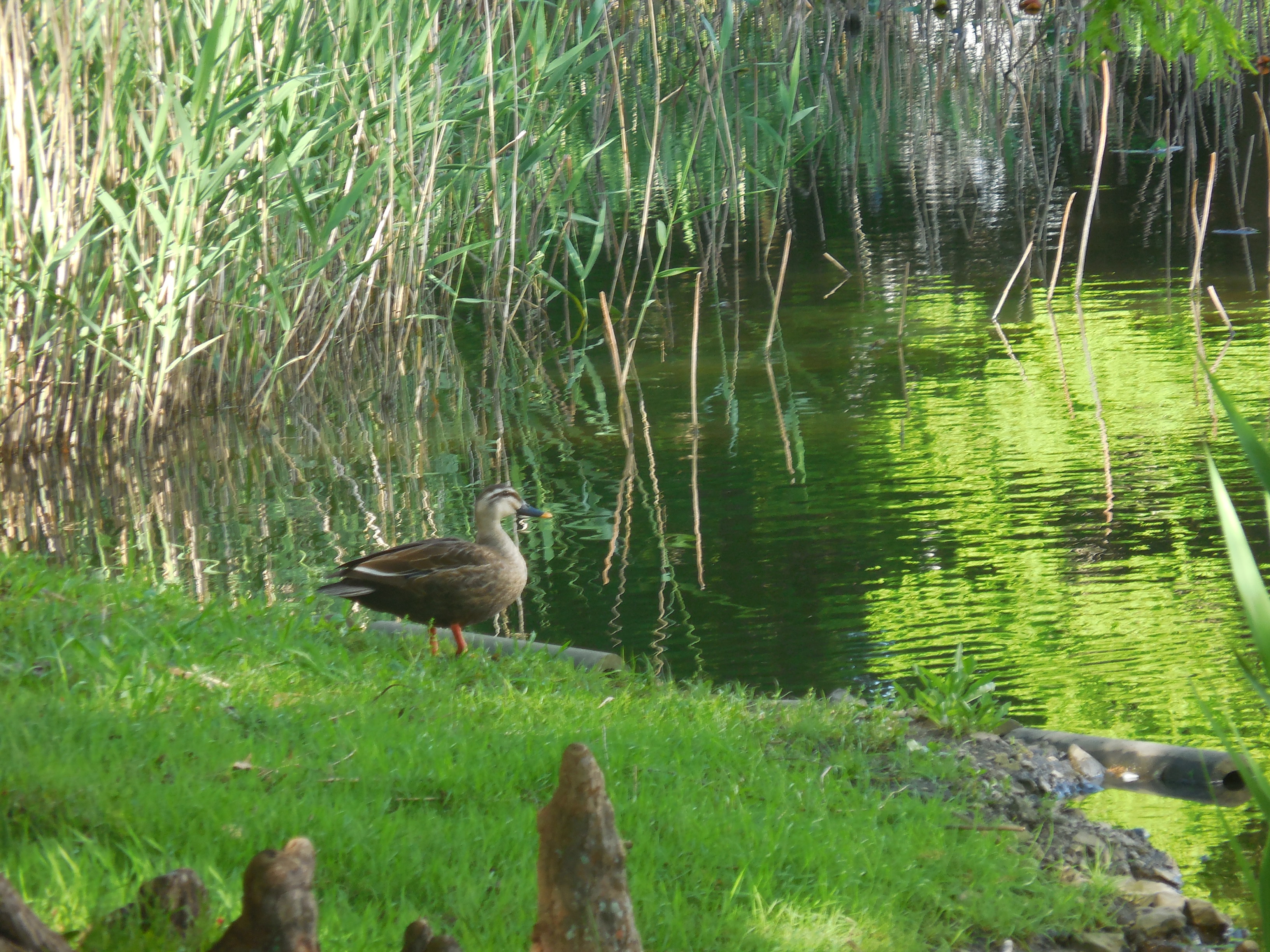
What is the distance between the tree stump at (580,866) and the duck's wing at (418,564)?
108 inches

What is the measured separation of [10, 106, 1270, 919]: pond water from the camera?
626 centimetres

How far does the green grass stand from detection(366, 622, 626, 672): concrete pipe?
0.31 m

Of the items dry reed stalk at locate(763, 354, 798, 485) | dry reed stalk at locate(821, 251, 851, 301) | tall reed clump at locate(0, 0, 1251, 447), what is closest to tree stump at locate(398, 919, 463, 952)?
tall reed clump at locate(0, 0, 1251, 447)

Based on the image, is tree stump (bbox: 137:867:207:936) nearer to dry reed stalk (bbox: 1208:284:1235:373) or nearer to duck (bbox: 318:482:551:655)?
duck (bbox: 318:482:551:655)

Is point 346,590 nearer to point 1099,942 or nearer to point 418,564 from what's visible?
point 418,564

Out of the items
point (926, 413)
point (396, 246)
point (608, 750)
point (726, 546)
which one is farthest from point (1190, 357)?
point (608, 750)

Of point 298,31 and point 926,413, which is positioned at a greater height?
point 298,31

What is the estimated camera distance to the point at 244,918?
260 centimetres

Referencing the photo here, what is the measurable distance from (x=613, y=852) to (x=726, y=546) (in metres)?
4.93

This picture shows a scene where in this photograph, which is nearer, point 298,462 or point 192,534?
point 192,534

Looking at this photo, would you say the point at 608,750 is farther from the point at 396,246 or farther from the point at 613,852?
the point at 396,246

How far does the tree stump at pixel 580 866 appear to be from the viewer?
288 centimetres

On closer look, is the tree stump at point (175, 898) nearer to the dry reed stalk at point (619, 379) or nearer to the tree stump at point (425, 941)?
the tree stump at point (425, 941)

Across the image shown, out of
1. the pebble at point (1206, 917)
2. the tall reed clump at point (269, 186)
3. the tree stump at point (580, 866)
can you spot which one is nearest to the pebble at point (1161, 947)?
the pebble at point (1206, 917)
